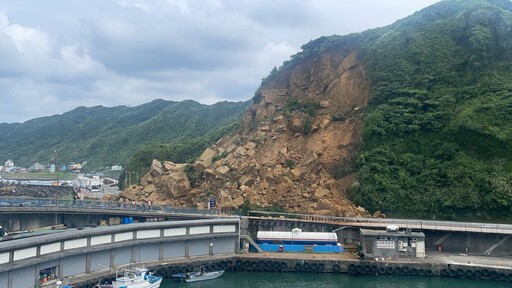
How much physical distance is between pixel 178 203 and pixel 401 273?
34.4 metres

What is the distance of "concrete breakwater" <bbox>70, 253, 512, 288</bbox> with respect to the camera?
47.2 m

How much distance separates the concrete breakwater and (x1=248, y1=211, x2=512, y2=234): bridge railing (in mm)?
4099

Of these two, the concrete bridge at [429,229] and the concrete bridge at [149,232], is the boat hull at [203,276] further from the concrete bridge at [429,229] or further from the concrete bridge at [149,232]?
the concrete bridge at [429,229]

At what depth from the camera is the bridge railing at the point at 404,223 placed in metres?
52.8

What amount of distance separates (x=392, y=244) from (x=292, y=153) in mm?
26360

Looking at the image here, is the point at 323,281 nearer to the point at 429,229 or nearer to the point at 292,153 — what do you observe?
the point at 429,229

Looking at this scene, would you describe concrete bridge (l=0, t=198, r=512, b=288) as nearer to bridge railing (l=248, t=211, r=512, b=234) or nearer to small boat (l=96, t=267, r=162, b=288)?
bridge railing (l=248, t=211, r=512, b=234)

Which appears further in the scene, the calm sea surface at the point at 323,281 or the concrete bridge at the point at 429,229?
the concrete bridge at the point at 429,229

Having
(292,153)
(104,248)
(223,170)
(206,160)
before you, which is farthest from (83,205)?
(292,153)

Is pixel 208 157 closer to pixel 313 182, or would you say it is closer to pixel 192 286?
pixel 313 182

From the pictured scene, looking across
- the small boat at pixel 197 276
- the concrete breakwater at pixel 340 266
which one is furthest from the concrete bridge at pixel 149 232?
the small boat at pixel 197 276

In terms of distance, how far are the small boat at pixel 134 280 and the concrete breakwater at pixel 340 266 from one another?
5806 mm

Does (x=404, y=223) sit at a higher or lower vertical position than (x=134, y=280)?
higher

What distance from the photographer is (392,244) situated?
51.2 meters
